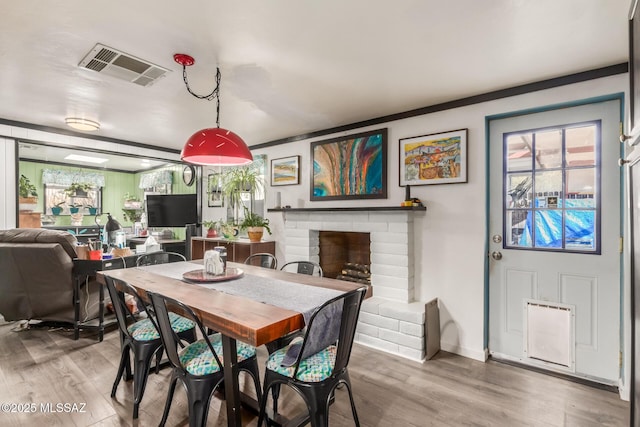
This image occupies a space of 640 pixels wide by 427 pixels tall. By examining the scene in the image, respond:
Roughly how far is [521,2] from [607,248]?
1.86 metres

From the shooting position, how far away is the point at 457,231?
2881 millimetres

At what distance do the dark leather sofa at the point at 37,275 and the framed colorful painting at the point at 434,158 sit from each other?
3.47 meters

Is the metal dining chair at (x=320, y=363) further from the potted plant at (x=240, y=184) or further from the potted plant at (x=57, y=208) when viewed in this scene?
the potted plant at (x=57, y=208)

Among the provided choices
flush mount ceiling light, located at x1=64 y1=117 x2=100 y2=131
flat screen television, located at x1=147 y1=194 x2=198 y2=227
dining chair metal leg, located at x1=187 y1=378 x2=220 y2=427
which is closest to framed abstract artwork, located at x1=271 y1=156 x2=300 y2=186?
flat screen television, located at x1=147 y1=194 x2=198 y2=227

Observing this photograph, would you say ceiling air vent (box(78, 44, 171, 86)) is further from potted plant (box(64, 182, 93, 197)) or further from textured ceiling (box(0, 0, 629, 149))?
potted plant (box(64, 182, 93, 197))

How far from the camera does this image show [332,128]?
380cm

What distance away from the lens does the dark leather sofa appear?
3014 millimetres

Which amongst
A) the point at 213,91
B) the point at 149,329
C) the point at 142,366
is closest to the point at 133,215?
the point at 213,91

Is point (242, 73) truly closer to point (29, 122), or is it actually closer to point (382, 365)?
point (382, 365)

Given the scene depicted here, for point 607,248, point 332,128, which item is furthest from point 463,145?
point 332,128

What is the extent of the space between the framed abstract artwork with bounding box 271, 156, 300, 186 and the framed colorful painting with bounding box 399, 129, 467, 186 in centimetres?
148

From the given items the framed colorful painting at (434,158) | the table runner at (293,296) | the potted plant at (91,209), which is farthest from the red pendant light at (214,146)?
the potted plant at (91,209)

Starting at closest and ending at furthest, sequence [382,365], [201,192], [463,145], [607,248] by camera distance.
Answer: [607,248] → [382,365] → [463,145] → [201,192]

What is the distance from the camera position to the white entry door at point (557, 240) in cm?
230
